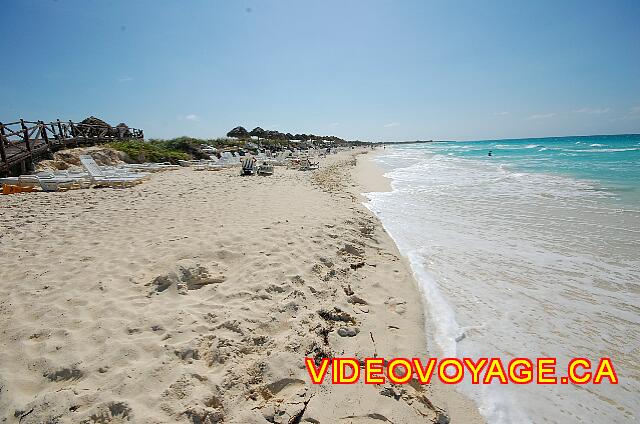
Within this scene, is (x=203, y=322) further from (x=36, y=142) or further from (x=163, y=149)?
(x=163, y=149)

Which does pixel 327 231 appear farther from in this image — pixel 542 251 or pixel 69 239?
pixel 69 239

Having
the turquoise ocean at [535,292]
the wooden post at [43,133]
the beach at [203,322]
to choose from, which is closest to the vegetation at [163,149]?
the wooden post at [43,133]

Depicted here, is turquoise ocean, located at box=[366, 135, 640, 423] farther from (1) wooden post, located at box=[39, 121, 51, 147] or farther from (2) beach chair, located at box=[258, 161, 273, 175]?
(1) wooden post, located at box=[39, 121, 51, 147]

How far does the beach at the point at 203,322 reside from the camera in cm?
189

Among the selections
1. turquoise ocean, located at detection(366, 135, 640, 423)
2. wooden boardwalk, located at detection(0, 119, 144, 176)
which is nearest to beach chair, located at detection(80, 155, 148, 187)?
wooden boardwalk, located at detection(0, 119, 144, 176)

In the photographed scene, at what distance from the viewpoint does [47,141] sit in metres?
13.4

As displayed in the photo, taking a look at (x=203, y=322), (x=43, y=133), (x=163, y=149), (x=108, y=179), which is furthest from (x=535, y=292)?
(x=163, y=149)

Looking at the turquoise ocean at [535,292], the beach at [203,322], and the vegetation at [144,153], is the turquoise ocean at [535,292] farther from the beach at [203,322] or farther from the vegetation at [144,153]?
the vegetation at [144,153]

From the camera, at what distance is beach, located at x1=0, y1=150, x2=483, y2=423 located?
1.89 meters

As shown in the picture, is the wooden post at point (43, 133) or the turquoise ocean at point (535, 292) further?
the wooden post at point (43, 133)

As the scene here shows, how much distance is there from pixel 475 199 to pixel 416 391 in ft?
27.9

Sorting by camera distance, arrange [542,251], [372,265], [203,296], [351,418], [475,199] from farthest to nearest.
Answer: [475,199], [542,251], [372,265], [203,296], [351,418]

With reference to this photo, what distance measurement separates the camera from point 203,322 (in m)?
2.59

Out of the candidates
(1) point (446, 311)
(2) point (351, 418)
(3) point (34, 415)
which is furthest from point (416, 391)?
(3) point (34, 415)
